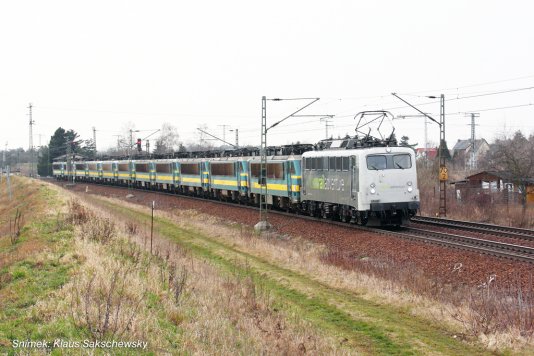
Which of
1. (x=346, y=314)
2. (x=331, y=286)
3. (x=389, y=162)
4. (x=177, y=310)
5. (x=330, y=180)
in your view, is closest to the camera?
(x=177, y=310)

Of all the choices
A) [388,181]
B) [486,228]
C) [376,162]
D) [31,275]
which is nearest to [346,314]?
[31,275]

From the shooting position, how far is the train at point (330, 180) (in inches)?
949

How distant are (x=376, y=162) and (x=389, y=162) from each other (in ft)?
1.84

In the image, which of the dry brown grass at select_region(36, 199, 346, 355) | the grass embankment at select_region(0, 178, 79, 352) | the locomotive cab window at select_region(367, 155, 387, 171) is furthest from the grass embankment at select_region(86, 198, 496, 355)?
the locomotive cab window at select_region(367, 155, 387, 171)

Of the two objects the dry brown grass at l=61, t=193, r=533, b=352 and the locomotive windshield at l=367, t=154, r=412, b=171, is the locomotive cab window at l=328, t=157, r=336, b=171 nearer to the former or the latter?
the locomotive windshield at l=367, t=154, r=412, b=171

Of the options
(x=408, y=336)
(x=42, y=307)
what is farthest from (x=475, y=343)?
(x=42, y=307)

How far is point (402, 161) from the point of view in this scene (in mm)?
24656

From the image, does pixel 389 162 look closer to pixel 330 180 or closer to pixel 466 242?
pixel 330 180

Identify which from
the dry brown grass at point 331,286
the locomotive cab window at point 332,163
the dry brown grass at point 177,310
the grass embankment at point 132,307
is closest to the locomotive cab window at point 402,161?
the locomotive cab window at point 332,163

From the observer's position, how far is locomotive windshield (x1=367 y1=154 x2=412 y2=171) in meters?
24.1

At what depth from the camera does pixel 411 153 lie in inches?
978

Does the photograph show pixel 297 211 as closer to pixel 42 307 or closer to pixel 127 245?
pixel 127 245

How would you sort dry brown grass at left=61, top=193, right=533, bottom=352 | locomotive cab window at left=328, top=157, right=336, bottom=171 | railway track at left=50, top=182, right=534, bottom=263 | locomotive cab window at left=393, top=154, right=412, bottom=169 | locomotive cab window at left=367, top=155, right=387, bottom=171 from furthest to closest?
1. locomotive cab window at left=328, top=157, right=336, bottom=171
2. locomotive cab window at left=393, top=154, right=412, bottom=169
3. locomotive cab window at left=367, top=155, right=387, bottom=171
4. railway track at left=50, top=182, right=534, bottom=263
5. dry brown grass at left=61, top=193, right=533, bottom=352

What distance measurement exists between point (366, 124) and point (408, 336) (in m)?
16.0
